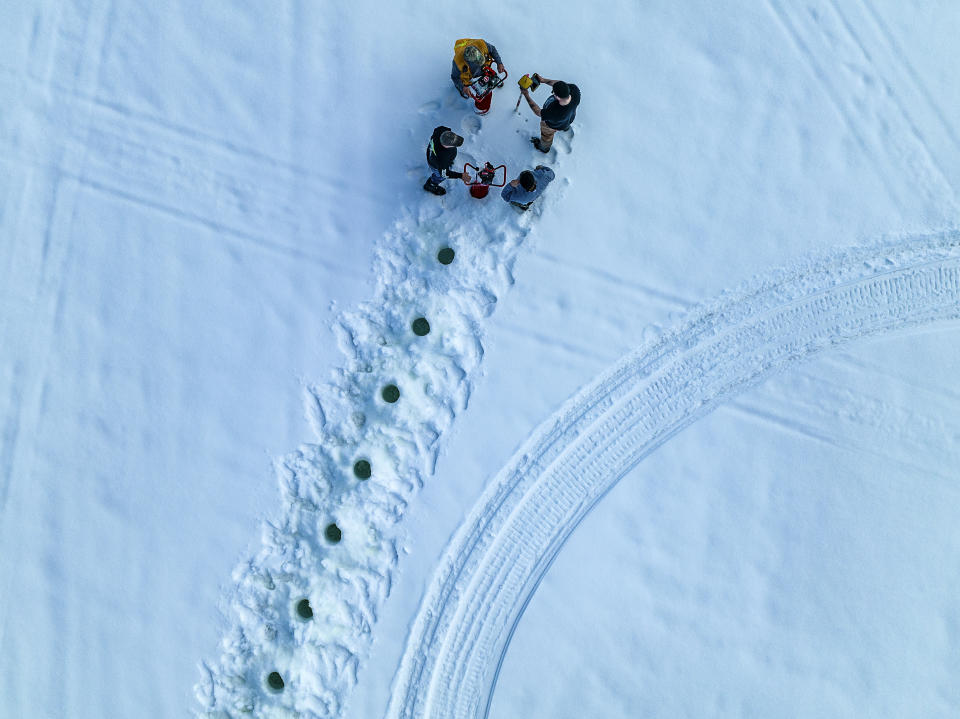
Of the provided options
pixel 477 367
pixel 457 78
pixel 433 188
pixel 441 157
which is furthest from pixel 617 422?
pixel 457 78

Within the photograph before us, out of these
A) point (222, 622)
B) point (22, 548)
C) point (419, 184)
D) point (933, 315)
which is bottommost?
point (222, 622)

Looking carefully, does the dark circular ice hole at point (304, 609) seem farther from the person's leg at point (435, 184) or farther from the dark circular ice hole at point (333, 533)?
the person's leg at point (435, 184)

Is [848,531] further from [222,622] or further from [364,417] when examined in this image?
[222,622]

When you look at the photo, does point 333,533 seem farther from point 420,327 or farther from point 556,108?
point 556,108

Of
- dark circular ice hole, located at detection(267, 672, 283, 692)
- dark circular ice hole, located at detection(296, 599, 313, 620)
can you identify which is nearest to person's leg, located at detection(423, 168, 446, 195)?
dark circular ice hole, located at detection(296, 599, 313, 620)

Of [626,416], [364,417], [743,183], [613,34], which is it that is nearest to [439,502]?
[364,417]

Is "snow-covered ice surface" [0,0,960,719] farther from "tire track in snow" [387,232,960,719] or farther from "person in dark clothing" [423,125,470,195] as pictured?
"person in dark clothing" [423,125,470,195]
